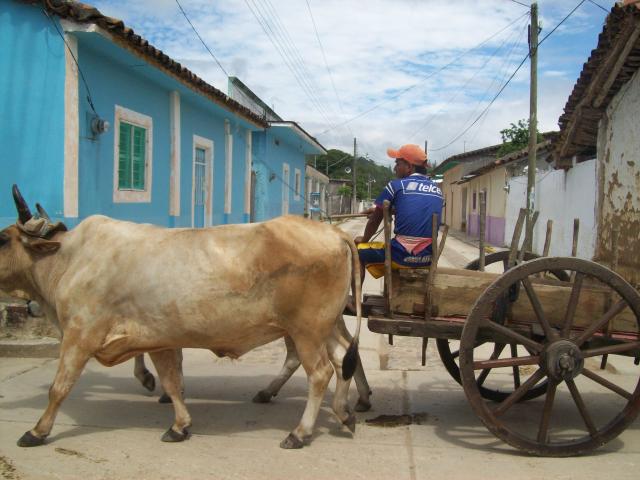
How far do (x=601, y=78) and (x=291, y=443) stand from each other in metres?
6.70

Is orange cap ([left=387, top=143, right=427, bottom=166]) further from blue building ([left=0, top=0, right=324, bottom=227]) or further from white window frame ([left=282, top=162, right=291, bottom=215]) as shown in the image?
white window frame ([left=282, top=162, right=291, bottom=215])

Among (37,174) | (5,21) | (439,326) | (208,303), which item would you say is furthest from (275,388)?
(5,21)

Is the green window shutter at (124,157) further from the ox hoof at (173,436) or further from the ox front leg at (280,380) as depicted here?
the ox hoof at (173,436)

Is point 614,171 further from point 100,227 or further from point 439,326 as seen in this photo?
point 100,227

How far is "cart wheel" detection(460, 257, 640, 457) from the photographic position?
3.75 m

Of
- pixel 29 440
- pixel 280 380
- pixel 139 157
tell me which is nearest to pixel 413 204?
pixel 280 380

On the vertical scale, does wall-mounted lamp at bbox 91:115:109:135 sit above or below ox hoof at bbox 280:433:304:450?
above

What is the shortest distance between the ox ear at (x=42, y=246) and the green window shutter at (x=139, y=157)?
5036 mm

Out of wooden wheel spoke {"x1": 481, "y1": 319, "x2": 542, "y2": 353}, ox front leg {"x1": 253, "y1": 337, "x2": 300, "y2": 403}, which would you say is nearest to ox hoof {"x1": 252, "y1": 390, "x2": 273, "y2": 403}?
ox front leg {"x1": 253, "y1": 337, "x2": 300, "y2": 403}

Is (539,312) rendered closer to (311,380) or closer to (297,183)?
(311,380)

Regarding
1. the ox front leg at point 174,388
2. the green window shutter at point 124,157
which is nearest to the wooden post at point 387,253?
the ox front leg at point 174,388

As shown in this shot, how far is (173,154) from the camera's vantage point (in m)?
10.6

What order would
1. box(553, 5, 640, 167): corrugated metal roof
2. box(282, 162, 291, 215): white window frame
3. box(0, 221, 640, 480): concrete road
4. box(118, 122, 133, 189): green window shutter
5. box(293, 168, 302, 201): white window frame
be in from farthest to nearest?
1. box(293, 168, 302, 201): white window frame
2. box(282, 162, 291, 215): white window frame
3. box(118, 122, 133, 189): green window shutter
4. box(553, 5, 640, 167): corrugated metal roof
5. box(0, 221, 640, 480): concrete road

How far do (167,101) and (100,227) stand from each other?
6.51 metres
